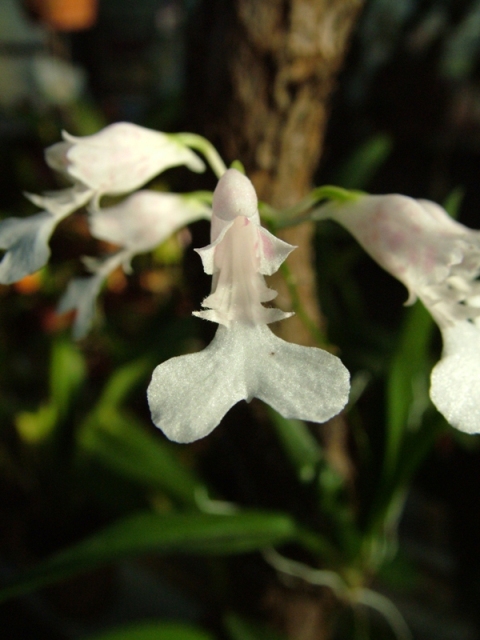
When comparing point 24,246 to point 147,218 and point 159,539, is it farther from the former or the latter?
point 159,539

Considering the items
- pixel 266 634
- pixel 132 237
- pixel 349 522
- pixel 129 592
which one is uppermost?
pixel 132 237

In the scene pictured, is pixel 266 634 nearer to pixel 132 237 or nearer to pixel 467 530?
pixel 467 530

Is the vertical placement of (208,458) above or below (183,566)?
above

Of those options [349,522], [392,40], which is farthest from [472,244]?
[392,40]

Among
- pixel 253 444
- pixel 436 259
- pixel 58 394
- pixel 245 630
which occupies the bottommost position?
pixel 245 630

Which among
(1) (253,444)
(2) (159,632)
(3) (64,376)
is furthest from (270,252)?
(3) (64,376)

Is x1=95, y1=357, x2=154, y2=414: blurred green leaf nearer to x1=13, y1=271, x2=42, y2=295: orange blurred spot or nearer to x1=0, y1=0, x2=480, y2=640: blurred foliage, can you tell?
x1=0, y1=0, x2=480, y2=640: blurred foliage

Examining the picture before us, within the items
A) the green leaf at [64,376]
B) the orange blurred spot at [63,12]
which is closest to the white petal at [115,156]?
the green leaf at [64,376]
